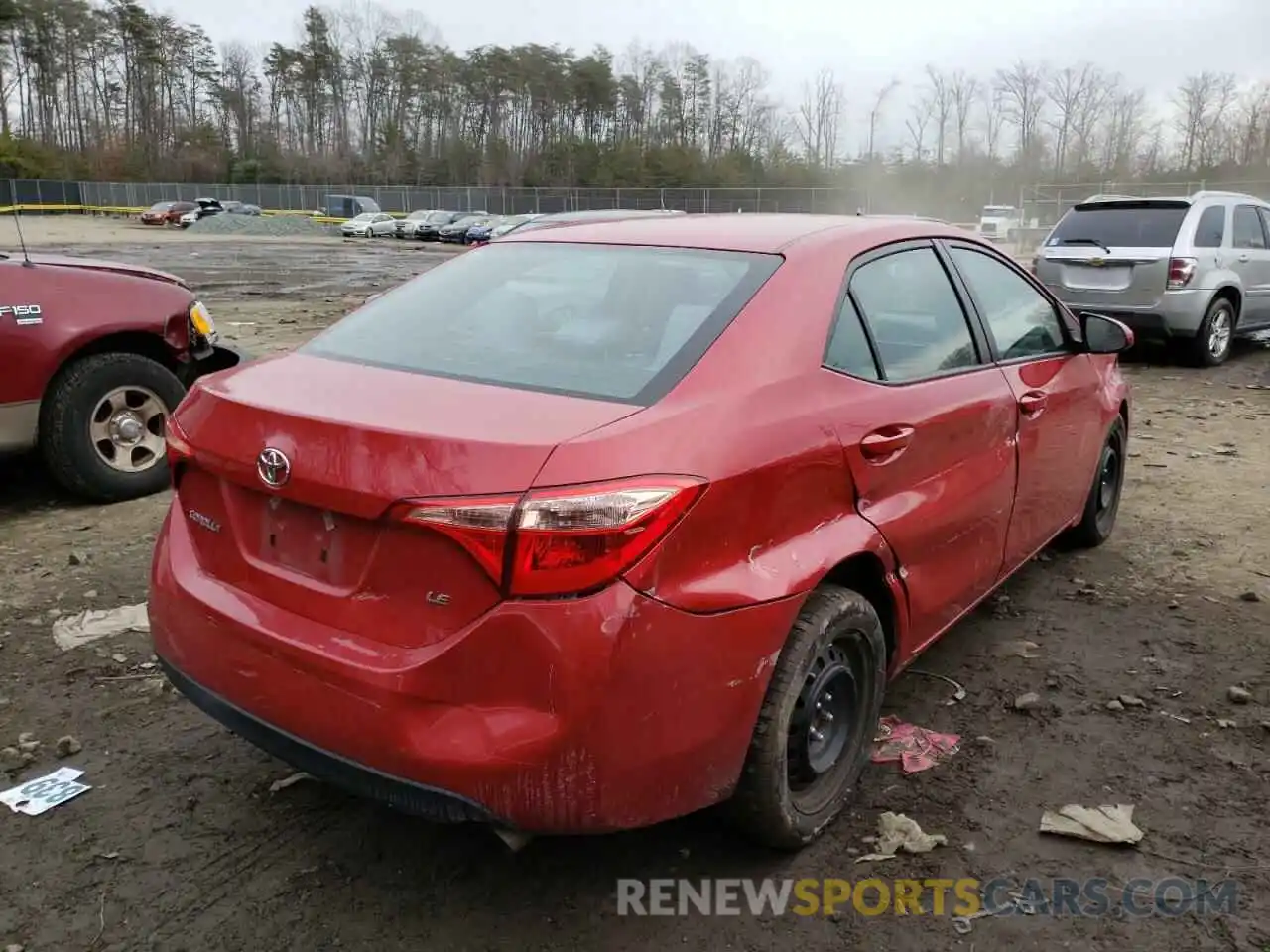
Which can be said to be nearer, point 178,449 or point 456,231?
point 178,449

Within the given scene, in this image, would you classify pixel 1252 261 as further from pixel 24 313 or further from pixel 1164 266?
pixel 24 313

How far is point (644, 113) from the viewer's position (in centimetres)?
9669

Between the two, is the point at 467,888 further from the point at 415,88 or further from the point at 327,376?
the point at 415,88

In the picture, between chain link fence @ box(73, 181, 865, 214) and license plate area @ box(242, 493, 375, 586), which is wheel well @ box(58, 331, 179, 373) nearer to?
license plate area @ box(242, 493, 375, 586)

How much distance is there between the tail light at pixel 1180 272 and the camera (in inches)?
389

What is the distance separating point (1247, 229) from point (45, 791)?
39.5 feet

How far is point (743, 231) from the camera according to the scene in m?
3.13

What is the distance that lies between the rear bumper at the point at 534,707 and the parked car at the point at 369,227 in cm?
4998

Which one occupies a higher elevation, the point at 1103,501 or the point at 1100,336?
the point at 1100,336

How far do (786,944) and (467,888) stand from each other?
79 centimetres

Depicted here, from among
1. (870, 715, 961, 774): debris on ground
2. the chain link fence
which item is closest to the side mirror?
(870, 715, 961, 774): debris on ground

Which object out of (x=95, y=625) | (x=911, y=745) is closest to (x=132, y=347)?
(x=95, y=625)

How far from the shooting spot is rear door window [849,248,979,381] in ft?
10.0

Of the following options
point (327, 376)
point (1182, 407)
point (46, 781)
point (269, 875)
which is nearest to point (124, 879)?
point (269, 875)
